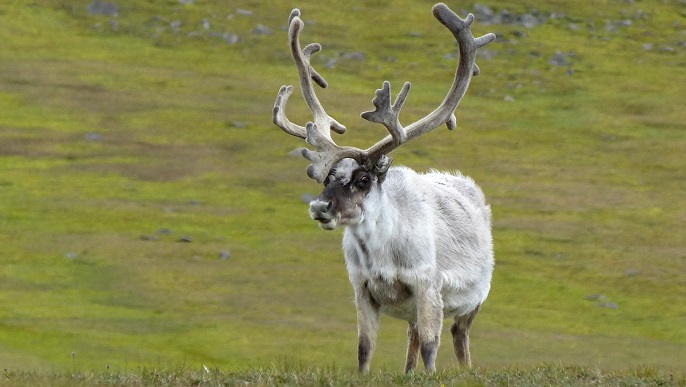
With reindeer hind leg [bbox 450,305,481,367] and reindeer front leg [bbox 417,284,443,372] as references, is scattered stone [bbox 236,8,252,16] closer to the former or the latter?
reindeer hind leg [bbox 450,305,481,367]

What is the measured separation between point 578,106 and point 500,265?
104ft

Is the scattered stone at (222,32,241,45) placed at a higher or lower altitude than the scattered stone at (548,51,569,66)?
lower

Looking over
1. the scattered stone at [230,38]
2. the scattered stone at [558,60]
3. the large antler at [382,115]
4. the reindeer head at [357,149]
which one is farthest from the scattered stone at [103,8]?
the reindeer head at [357,149]

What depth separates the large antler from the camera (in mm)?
15219

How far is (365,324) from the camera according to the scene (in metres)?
15.3

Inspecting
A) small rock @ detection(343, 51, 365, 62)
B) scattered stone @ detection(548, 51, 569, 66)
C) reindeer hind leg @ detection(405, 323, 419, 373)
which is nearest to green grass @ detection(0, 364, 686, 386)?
reindeer hind leg @ detection(405, 323, 419, 373)

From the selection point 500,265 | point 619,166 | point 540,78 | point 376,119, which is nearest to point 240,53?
point 540,78

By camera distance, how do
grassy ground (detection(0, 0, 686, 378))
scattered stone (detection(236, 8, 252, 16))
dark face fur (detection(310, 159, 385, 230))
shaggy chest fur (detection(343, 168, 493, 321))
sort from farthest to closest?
scattered stone (detection(236, 8, 252, 16)), grassy ground (detection(0, 0, 686, 378)), shaggy chest fur (detection(343, 168, 493, 321)), dark face fur (detection(310, 159, 385, 230))

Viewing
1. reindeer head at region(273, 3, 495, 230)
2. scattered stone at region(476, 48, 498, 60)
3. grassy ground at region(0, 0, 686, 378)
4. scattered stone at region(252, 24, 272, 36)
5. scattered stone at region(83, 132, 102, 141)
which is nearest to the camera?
reindeer head at region(273, 3, 495, 230)

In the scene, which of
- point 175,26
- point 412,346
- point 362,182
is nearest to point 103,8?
point 175,26

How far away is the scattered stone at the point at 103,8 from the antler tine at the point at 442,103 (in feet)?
240

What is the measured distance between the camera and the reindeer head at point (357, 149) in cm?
1472

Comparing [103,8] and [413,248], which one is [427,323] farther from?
[103,8]

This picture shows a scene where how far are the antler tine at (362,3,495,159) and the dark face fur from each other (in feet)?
1.02
